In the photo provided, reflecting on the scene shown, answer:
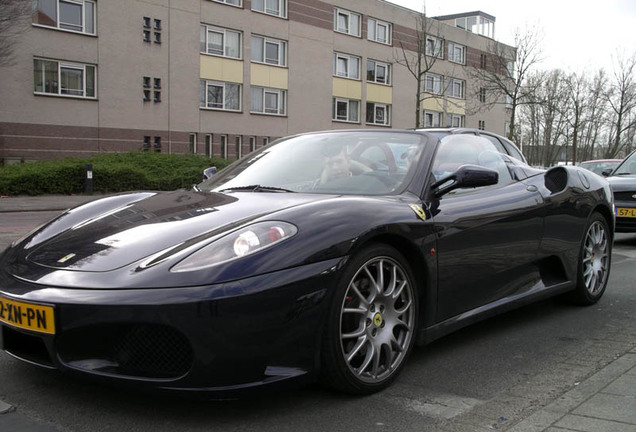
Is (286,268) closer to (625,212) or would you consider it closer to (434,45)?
(625,212)

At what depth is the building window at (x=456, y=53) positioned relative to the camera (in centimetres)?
4272

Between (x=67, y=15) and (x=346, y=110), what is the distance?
16342 millimetres

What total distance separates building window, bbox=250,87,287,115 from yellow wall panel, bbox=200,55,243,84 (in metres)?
1.23

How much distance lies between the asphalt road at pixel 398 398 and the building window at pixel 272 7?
2816 cm

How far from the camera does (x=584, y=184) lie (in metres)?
4.79

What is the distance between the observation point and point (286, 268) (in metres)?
2.51

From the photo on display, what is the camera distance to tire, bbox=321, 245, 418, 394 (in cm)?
268

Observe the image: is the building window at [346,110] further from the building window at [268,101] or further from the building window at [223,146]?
the building window at [223,146]

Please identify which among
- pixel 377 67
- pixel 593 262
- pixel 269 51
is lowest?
pixel 593 262

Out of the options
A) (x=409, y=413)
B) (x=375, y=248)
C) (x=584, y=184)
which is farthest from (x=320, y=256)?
(x=584, y=184)

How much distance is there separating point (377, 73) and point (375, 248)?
115ft

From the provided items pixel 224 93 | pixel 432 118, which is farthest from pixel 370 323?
pixel 432 118

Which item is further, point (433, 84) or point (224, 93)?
point (433, 84)

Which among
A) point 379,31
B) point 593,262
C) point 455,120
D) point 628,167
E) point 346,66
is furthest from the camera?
point 455,120
